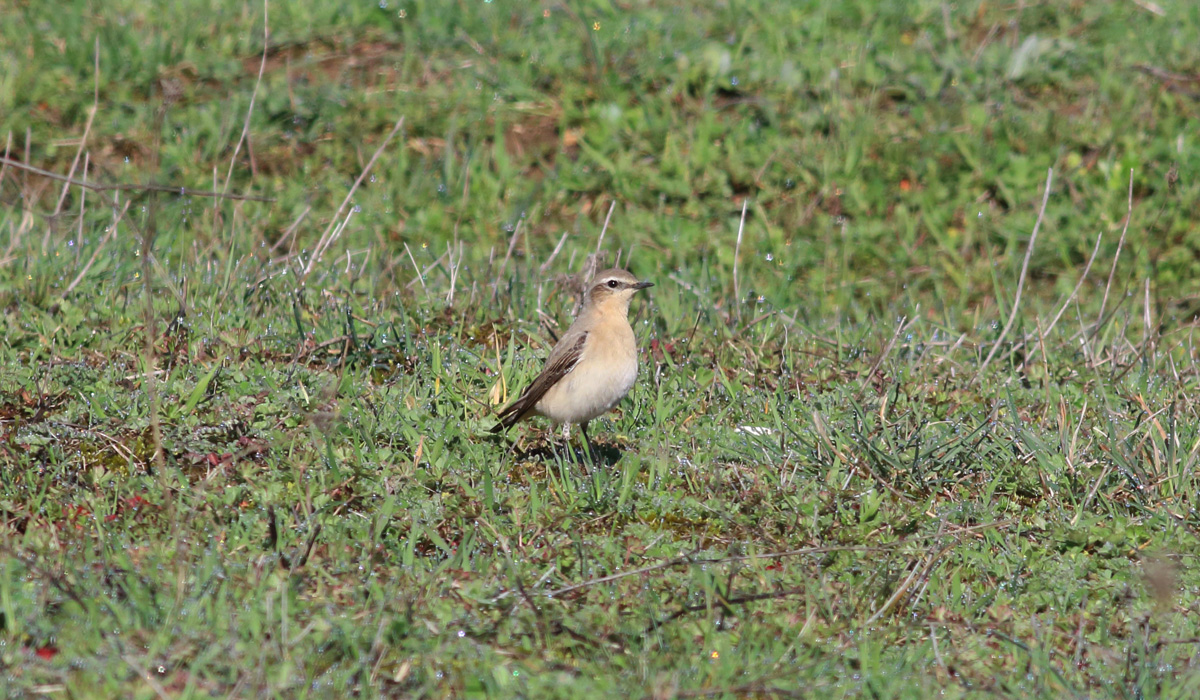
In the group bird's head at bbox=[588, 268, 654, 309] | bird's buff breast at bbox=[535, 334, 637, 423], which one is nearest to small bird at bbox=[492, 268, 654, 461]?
bird's buff breast at bbox=[535, 334, 637, 423]

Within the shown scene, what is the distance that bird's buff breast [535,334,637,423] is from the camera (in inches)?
245

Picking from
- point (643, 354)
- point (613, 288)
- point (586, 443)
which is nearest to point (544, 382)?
point (586, 443)

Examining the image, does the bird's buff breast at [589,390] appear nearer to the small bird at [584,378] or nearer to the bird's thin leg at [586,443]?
the small bird at [584,378]

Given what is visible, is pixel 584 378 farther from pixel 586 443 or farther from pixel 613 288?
pixel 613 288

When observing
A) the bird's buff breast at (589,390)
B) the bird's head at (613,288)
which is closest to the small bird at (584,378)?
the bird's buff breast at (589,390)

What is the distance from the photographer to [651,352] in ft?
A: 24.2

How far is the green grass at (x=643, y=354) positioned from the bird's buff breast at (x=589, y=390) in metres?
0.25

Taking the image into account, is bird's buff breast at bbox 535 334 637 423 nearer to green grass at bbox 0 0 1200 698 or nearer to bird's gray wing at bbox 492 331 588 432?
bird's gray wing at bbox 492 331 588 432

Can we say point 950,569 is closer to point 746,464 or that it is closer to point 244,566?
point 746,464

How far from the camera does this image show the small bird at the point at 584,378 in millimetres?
6230

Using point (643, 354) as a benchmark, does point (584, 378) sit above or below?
above

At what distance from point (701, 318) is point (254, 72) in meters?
4.72

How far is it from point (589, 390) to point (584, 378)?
63mm

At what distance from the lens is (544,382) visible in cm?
628
